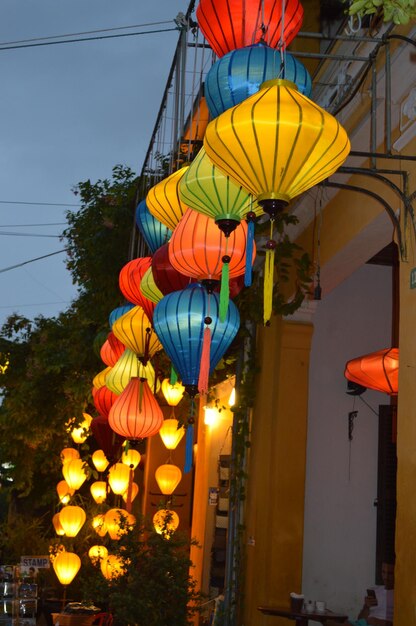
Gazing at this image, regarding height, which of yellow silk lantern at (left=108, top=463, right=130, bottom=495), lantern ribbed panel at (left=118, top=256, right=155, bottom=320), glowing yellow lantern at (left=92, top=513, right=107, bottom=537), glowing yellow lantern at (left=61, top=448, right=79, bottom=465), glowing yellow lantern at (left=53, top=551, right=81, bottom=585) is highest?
lantern ribbed panel at (left=118, top=256, right=155, bottom=320)

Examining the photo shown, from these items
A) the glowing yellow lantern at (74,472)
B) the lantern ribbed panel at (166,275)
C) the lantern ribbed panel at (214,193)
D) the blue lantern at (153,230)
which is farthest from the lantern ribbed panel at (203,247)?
the glowing yellow lantern at (74,472)

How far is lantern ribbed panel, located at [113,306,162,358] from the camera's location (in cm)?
693

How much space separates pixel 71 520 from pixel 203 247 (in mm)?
9783

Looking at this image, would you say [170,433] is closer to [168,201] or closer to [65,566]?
[65,566]

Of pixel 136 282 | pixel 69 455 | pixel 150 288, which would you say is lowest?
pixel 69 455

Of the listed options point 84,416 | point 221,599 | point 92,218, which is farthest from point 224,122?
point 84,416

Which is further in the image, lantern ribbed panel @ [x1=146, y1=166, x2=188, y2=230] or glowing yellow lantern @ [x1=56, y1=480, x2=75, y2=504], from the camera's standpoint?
glowing yellow lantern @ [x1=56, y1=480, x2=75, y2=504]

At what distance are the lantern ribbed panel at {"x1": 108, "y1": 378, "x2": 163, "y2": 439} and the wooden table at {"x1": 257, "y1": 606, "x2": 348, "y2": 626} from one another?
2.00 m

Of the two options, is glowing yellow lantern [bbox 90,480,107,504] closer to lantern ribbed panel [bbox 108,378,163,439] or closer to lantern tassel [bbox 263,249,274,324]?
lantern ribbed panel [bbox 108,378,163,439]

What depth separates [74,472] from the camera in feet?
45.8

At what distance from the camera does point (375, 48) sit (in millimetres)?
5246

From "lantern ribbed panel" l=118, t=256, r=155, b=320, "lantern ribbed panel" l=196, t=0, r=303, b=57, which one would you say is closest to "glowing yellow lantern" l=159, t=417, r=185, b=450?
"lantern ribbed panel" l=118, t=256, r=155, b=320

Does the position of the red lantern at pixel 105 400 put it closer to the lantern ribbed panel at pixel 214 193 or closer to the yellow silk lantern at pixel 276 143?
the lantern ribbed panel at pixel 214 193

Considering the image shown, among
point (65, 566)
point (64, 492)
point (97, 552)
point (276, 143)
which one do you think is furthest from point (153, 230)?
point (64, 492)
